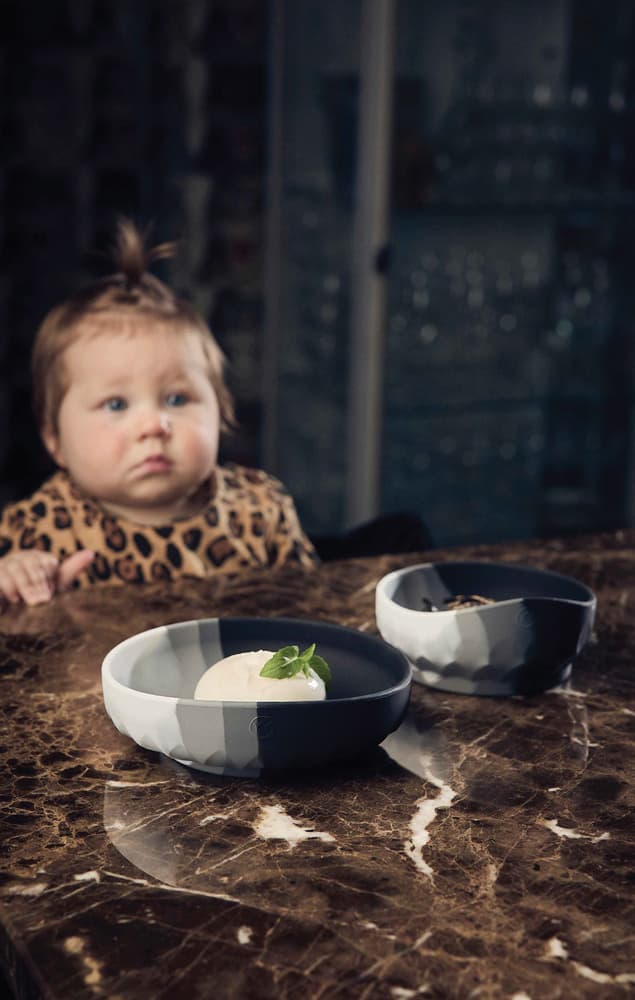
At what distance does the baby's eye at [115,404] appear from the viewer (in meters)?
1.79

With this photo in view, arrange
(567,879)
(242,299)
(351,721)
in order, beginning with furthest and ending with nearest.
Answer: (242,299)
(351,721)
(567,879)

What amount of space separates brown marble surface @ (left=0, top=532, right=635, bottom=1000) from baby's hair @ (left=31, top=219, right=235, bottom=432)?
0.85 meters

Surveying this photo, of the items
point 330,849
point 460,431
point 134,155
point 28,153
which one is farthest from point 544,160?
point 330,849

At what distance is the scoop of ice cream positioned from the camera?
0.92m

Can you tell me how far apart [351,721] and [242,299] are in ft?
9.34

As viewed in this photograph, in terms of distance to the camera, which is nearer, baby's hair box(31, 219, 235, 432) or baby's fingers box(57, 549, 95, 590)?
baby's fingers box(57, 549, 95, 590)

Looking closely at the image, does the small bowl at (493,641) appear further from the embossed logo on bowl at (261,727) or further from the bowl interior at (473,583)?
the embossed logo on bowl at (261,727)

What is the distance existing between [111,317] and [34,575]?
1.90ft

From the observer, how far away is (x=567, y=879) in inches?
29.2

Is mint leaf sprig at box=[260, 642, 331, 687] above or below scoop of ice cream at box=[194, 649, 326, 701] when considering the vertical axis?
above

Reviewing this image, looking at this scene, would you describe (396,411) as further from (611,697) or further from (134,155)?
(611,697)

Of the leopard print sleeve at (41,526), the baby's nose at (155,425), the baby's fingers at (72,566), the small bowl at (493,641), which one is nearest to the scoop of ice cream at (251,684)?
the small bowl at (493,641)

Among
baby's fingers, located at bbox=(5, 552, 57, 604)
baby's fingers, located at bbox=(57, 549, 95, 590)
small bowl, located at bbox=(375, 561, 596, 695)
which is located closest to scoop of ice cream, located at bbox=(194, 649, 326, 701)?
small bowl, located at bbox=(375, 561, 596, 695)

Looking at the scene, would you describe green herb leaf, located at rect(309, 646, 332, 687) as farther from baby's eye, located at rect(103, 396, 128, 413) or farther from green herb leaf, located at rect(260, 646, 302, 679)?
baby's eye, located at rect(103, 396, 128, 413)
